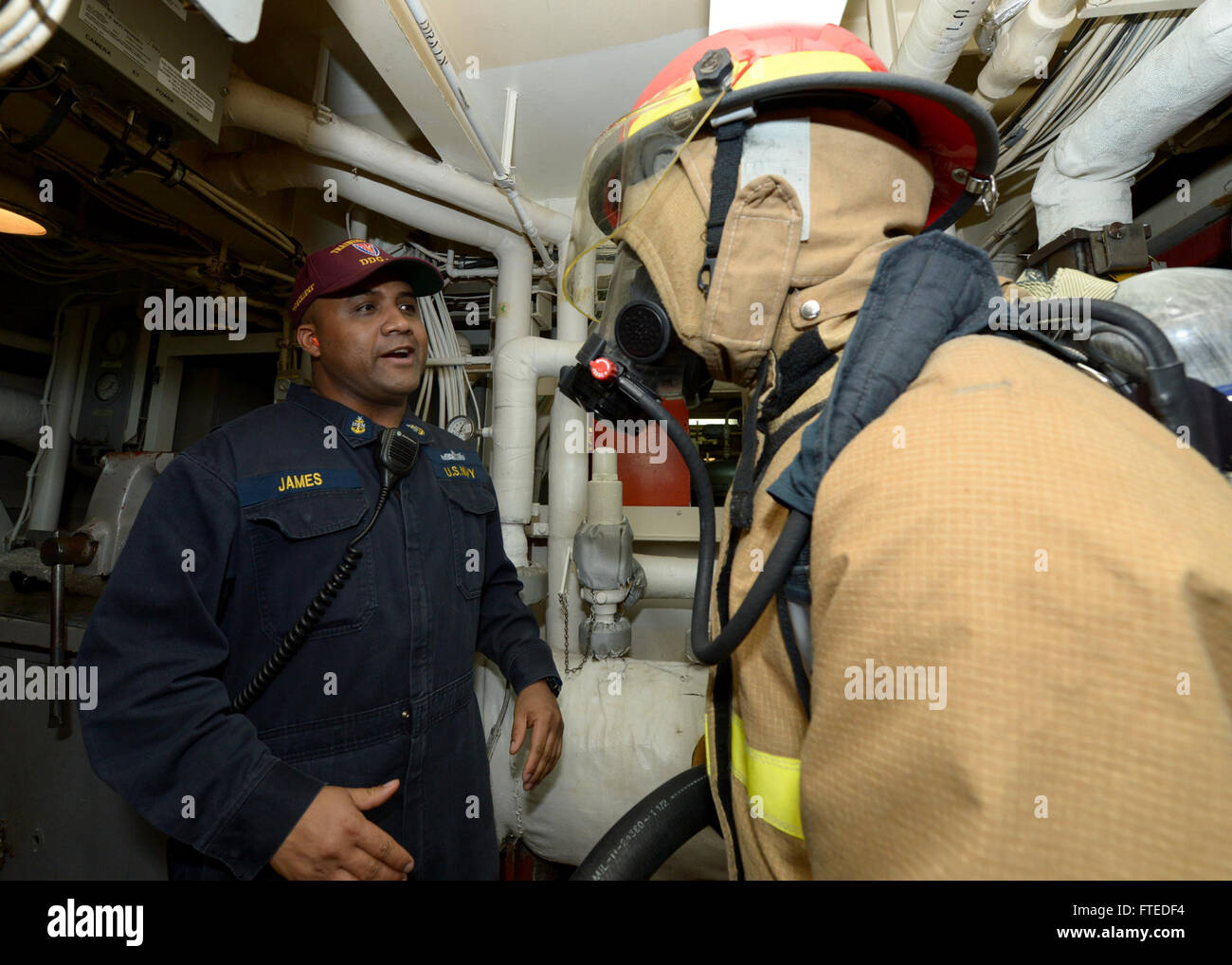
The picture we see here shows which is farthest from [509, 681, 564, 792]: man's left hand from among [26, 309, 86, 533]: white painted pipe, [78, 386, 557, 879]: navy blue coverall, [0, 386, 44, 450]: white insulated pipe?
[0, 386, 44, 450]: white insulated pipe

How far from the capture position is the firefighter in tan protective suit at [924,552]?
14.7 inches

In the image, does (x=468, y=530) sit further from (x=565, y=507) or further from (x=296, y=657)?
(x=565, y=507)

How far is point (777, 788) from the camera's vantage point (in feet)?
2.34

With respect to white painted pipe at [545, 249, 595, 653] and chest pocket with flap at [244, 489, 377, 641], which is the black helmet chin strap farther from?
white painted pipe at [545, 249, 595, 653]

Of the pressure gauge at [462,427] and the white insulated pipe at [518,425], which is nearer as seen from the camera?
the white insulated pipe at [518,425]

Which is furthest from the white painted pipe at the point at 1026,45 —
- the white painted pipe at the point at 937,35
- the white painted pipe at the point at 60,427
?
the white painted pipe at the point at 60,427

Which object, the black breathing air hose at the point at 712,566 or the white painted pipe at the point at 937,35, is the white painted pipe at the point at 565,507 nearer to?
the white painted pipe at the point at 937,35

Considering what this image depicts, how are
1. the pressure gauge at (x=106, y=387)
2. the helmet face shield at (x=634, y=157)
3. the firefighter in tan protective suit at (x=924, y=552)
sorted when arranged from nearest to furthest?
the firefighter in tan protective suit at (x=924, y=552) → the helmet face shield at (x=634, y=157) → the pressure gauge at (x=106, y=387)

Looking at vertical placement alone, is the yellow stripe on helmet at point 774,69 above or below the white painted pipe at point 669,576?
above

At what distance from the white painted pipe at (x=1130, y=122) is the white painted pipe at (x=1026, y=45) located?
202 millimetres

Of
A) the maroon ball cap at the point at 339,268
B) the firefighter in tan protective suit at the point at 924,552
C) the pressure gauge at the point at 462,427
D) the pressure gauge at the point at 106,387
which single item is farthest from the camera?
the pressure gauge at the point at 106,387
